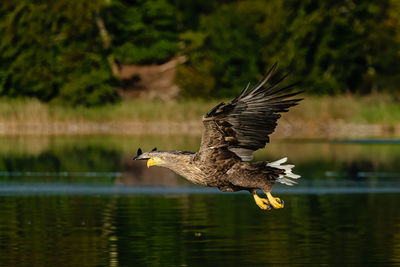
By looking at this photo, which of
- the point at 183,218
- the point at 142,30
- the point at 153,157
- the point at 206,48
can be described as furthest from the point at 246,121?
the point at 142,30

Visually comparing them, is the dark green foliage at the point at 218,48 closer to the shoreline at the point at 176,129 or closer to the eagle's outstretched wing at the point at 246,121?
the shoreline at the point at 176,129

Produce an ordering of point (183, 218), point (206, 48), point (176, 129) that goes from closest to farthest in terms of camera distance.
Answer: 1. point (183, 218)
2. point (176, 129)
3. point (206, 48)

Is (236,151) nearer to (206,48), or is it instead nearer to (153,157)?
(153,157)

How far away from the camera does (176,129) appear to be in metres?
66.1

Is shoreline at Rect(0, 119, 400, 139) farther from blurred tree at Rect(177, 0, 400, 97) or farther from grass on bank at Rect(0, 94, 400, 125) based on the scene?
blurred tree at Rect(177, 0, 400, 97)

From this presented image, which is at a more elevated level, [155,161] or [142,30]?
[142,30]

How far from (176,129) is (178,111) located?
1.68 m

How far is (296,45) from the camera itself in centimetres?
7575

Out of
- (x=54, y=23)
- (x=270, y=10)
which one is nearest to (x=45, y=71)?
(x=54, y=23)

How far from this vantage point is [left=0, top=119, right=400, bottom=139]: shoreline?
62.4m

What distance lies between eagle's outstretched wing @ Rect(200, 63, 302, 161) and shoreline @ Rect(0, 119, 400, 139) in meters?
44.5

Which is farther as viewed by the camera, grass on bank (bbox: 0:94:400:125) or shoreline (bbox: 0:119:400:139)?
grass on bank (bbox: 0:94:400:125)

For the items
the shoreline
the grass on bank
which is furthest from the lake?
the grass on bank

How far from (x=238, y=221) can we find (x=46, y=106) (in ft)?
162
